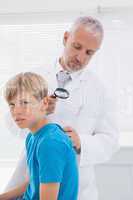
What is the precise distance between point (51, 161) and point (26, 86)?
220mm

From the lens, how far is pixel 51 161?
97 centimetres

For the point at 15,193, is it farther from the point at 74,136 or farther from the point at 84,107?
the point at 84,107

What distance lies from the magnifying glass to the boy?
16cm

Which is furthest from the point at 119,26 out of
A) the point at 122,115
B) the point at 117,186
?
the point at 117,186

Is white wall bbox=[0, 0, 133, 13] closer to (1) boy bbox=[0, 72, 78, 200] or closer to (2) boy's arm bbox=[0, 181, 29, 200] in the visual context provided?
(1) boy bbox=[0, 72, 78, 200]

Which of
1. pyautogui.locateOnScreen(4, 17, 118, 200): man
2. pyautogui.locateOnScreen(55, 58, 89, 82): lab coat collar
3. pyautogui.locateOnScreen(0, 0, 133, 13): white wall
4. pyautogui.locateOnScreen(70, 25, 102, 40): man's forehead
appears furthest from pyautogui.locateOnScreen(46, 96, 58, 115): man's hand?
pyautogui.locateOnScreen(0, 0, 133, 13): white wall

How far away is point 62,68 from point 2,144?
2.51ft

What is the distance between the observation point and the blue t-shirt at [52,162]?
0.98 meters

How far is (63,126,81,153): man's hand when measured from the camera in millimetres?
1157

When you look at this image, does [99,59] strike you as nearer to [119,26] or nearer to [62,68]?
[119,26]

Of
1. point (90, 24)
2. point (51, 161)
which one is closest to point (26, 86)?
point (51, 161)

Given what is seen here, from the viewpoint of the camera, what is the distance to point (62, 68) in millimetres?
1306

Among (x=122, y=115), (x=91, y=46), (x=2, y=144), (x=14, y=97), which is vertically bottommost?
(x=2, y=144)

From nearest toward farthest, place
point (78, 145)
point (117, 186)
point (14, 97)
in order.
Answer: point (14, 97), point (78, 145), point (117, 186)
